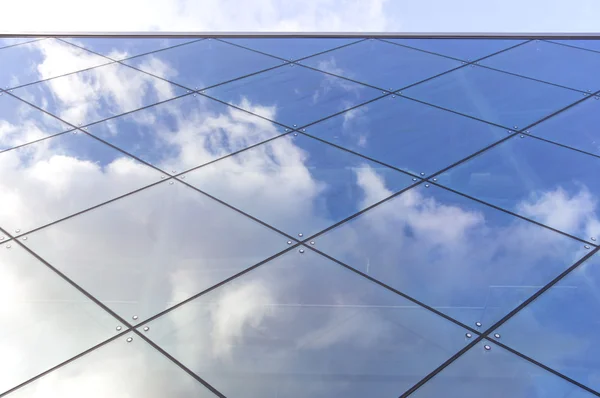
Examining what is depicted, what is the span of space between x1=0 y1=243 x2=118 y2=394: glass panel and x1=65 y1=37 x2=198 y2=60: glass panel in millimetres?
4768

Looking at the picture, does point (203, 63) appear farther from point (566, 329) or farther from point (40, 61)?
point (566, 329)

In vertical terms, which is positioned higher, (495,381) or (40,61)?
(40,61)

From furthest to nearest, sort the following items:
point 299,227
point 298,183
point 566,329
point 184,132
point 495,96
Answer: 1. point 495,96
2. point 184,132
3. point 298,183
4. point 299,227
5. point 566,329

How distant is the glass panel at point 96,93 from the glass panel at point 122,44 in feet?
2.48

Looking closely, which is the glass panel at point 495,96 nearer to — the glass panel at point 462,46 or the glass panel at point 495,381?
the glass panel at point 462,46

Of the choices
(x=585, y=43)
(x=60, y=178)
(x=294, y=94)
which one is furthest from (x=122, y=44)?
(x=585, y=43)

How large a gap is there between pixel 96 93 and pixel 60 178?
6.51ft

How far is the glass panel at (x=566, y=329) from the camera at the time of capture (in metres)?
4.14

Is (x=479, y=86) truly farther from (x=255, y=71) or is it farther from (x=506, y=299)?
(x=506, y=299)

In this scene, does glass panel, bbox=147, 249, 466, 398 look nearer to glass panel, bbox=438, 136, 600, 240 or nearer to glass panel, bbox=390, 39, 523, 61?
glass panel, bbox=438, 136, 600, 240

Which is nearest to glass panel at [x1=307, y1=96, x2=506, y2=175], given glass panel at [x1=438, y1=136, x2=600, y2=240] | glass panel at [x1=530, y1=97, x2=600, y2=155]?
glass panel at [x1=438, y1=136, x2=600, y2=240]

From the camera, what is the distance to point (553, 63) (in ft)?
28.6

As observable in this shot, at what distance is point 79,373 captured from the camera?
399 cm

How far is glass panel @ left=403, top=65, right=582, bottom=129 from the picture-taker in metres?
7.32
